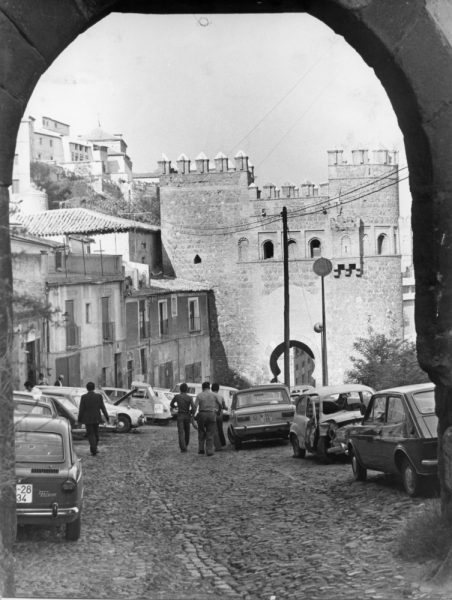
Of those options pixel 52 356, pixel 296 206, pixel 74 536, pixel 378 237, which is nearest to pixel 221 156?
pixel 296 206

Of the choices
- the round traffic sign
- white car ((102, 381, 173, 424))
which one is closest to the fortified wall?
the round traffic sign

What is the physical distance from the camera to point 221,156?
136ft

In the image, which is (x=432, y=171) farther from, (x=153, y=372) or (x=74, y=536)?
(x=153, y=372)

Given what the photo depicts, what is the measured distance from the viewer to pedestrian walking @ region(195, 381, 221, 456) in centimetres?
1600

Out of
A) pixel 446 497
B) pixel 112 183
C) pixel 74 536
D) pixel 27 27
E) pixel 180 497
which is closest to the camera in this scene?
pixel 27 27

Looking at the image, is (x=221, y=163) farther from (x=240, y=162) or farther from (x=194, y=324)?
(x=194, y=324)

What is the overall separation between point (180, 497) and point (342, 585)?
499 centimetres

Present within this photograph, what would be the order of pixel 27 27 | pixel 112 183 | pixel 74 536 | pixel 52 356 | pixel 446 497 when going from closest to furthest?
pixel 27 27
pixel 446 497
pixel 74 536
pixel 52 356
pixel 112 183

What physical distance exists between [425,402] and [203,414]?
670 cm

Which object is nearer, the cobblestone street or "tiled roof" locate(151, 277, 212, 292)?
the cobblestone street

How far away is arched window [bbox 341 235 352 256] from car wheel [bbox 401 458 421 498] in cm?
3205

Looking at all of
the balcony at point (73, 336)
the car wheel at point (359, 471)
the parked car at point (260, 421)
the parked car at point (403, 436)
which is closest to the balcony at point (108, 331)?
the balcony at point (73, 336)

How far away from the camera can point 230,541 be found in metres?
8.05

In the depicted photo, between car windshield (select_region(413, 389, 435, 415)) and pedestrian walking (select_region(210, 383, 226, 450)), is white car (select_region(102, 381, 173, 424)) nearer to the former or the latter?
pedestrian walking (select_region(210, 383, 226, 450))
